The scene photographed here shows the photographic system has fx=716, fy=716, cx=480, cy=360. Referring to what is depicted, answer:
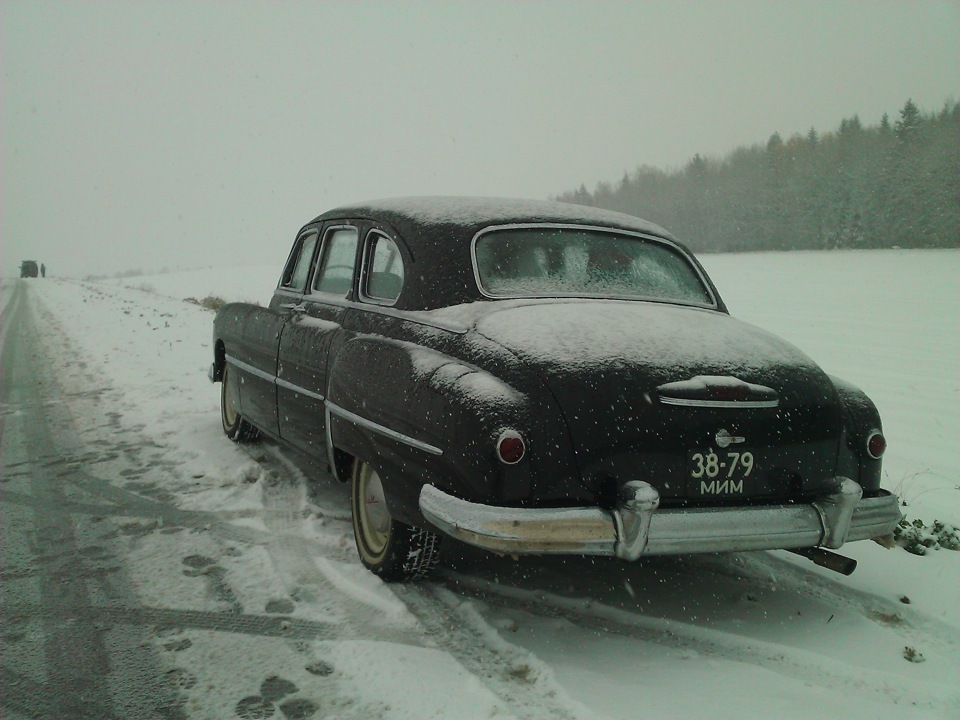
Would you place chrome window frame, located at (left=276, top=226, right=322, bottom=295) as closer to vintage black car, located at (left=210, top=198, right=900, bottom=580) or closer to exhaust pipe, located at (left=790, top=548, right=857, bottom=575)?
vintage black car, located at (left=210, top=198, right=900, bottom=580)

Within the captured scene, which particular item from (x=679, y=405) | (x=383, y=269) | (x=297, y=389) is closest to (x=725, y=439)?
(x=679, y=405)

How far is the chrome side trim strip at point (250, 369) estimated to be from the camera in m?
4.70

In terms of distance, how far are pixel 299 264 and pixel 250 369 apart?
83 centimetres

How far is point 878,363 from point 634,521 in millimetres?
9983


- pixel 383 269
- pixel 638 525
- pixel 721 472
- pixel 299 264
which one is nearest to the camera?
pixel 638 525

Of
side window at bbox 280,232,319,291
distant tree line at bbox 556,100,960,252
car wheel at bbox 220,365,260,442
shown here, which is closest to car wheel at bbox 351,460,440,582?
side window at bbox 280,232,319,291

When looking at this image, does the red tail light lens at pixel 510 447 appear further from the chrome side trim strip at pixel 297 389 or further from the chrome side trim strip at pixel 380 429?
the chrome side trim strip at pixel 297 389

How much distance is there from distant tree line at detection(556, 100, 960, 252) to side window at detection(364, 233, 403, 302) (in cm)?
4339

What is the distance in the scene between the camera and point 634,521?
2.55m

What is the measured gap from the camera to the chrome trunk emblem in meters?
2.78

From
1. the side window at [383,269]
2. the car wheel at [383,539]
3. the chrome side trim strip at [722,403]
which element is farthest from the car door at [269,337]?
the chrome side trim strip at [722,403]

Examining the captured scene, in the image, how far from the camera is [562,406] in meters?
2.65

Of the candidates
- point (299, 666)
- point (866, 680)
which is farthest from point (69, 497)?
point (866, 680)

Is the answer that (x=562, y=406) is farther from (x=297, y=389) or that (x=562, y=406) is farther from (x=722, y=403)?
(x=297, y=389)
